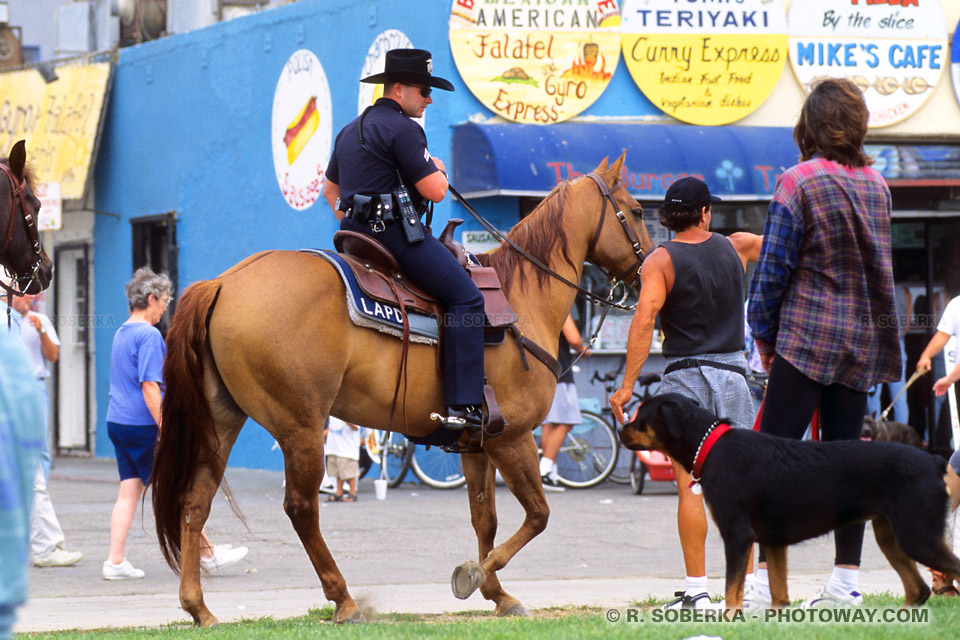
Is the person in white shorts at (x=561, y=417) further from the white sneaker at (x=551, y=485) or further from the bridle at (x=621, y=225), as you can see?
the bridle at (x=621, y=225)

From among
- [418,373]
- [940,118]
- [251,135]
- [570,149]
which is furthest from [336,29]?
[418,373]

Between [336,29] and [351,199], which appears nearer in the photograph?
[351,199]

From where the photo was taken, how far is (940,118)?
15.8 m

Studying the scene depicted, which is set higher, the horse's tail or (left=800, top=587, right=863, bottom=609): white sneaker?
the horse's tail

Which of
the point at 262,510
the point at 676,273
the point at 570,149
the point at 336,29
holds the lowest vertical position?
the point at 262,510

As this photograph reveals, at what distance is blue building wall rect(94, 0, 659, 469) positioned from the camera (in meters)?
14.8

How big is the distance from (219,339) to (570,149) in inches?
334

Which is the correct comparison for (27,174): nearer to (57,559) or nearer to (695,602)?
(57,559)

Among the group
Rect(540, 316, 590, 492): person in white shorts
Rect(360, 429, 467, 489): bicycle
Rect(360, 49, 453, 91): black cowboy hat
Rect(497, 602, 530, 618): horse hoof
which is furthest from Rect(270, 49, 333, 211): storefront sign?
Rect(497, 602, 530, 618): horse hoof

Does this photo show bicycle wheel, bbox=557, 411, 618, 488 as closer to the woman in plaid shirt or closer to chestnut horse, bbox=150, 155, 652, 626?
chestnut horse, bbox=150, 155, 652, 626

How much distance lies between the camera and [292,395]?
595 cm

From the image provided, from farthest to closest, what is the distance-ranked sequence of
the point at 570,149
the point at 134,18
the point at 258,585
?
1. the point at 134,18
2. the point at 570,149
3. the point at 258,585

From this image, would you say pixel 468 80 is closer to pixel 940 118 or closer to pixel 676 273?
pixel 940 118

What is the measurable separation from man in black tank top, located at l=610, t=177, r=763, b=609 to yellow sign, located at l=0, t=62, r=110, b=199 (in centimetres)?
1453
